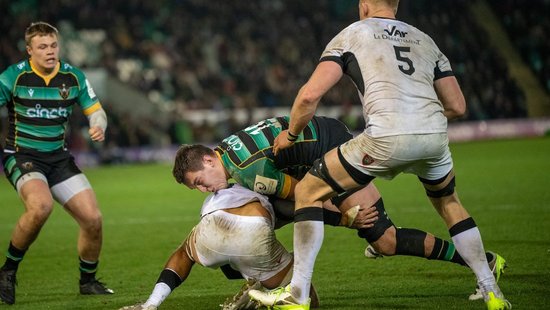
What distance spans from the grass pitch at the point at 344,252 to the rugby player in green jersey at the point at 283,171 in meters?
0.36

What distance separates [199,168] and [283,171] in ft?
2.36

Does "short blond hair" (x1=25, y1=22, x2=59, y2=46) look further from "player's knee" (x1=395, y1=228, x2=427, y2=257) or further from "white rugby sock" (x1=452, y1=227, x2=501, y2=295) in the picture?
"white rugby sock" (x1=452, y1=227, x2=501, y2=295)

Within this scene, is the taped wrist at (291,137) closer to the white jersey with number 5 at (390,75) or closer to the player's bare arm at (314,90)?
the player's bare arm at (314,90)

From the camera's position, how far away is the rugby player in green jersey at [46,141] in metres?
7.96

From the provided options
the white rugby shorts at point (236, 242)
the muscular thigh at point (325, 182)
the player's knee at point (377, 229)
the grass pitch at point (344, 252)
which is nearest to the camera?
the muscular thigh at point (325, 182)

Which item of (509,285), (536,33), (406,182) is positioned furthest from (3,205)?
(536,33)

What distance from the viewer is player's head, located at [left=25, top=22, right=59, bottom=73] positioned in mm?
7980

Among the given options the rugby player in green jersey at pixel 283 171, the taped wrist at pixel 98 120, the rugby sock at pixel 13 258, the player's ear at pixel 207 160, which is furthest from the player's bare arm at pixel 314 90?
the rugby sock at pixel 13 258

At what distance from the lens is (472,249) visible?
627 cm

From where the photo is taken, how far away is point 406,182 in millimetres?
16672

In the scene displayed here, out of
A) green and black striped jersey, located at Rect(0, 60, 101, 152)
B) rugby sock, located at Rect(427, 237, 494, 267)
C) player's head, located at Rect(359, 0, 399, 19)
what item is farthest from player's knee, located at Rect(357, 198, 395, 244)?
green and black striped jersey, located at Rect(0, 60, 101, 152)

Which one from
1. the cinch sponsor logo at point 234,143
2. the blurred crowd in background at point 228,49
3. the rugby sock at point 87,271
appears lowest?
the blurred crowd in background at point 228,49

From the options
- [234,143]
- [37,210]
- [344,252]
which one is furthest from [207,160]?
[344,252]

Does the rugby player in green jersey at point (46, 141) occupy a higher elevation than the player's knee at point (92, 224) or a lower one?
higher
